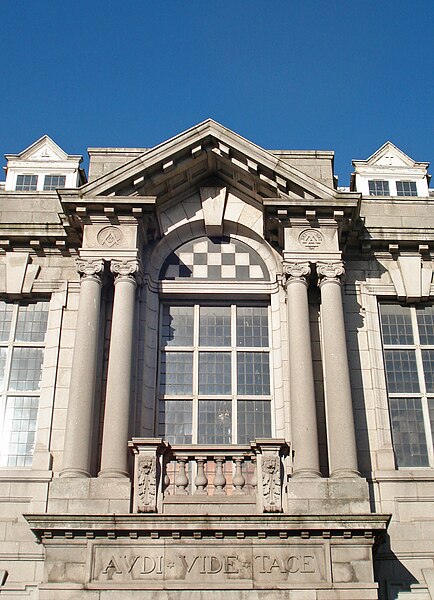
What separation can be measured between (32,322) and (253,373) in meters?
5.17

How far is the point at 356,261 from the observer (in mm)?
19453

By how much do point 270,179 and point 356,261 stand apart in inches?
110

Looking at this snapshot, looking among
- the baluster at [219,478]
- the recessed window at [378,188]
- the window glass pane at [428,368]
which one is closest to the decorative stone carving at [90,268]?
the baluster at [219,478]

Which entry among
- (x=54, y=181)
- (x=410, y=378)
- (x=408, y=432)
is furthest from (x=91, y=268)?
(x=408, y=432)

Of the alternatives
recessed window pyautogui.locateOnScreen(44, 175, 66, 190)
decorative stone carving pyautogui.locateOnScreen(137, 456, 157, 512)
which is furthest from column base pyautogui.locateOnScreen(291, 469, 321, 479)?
recessed window pyautogui.locateOnScreen(44, 175, 66, 190)

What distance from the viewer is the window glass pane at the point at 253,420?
57.8 feet

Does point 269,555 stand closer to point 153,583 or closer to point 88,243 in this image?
point 153,583

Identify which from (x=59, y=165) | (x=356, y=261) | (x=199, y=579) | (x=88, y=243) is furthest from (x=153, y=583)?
(x=59, y=165)

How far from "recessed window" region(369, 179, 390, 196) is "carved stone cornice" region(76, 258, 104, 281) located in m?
7.77

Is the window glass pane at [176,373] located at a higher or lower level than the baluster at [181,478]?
higher

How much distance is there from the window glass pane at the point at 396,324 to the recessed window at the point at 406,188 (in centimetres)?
386

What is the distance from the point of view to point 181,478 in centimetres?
1546

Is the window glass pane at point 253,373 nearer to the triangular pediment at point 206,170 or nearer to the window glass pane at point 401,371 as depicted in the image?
the window glass pane at point 401,371

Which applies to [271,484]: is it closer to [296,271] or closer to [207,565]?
[207,565]
